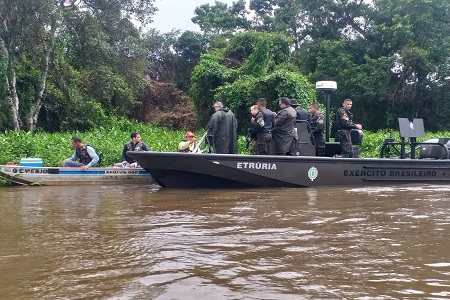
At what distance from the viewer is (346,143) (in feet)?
33.3

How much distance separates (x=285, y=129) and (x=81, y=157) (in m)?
4.44

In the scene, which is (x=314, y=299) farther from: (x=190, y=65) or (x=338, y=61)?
(x=190, y=65)

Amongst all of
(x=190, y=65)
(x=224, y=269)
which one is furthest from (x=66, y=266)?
(x=190, y=65)

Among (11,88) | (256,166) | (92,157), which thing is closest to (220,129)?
(256,166)

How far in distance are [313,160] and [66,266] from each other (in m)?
6.00

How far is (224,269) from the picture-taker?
4012 millimetres

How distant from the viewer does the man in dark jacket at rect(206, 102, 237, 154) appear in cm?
984

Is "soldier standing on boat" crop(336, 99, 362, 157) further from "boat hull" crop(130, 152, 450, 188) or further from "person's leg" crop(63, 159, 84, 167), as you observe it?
"person's leg" crop(63, 159, 84, 167)

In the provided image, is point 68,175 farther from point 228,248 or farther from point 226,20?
point 226,20

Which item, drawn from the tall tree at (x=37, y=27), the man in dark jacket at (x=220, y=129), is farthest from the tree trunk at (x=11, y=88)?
the man in dark jacket at (x=220, y=129)

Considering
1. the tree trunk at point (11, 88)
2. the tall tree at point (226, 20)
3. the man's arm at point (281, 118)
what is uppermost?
the tall tree at point (226, 20)

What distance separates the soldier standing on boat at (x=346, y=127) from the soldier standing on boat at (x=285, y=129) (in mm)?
943

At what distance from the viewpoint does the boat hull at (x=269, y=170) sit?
9125 mm

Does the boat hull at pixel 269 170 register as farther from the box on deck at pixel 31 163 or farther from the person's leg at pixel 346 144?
the box on deck at pixel 31 163
